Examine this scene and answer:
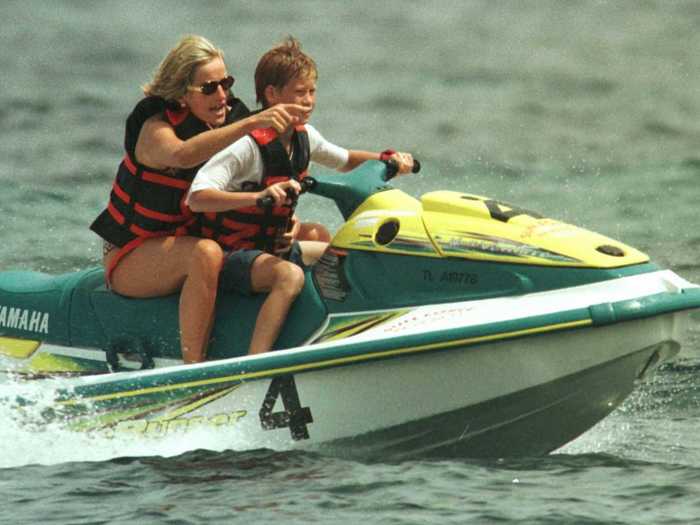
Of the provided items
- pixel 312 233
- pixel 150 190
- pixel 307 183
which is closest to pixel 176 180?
pixel 150 190

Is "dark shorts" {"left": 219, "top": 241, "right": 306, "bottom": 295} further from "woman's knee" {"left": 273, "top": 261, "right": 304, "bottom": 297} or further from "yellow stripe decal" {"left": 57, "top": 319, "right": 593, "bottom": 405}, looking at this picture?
"yellow stripe decal" {"left": 57, "top": 319, "right": 593, "bottom": 405}

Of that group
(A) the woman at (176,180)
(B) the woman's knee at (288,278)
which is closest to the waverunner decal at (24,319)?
(A) the woman at (176,180)

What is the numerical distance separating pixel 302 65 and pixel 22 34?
42.1 feet

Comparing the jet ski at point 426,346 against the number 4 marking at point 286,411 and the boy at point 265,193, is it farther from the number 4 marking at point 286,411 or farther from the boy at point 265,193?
the boy at point 265,193

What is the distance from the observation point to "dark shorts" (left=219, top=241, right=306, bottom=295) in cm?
650

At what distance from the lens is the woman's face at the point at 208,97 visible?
6.46m

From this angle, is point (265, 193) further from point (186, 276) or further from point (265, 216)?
point (186, 276)

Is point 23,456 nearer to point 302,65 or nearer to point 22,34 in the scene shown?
point 302,65

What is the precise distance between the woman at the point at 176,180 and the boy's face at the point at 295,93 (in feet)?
0.43

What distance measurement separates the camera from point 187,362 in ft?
21.6

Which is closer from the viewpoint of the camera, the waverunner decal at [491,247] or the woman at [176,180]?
the waverunner decal at [491,247]

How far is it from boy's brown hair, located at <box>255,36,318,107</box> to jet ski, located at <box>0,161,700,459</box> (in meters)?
0.40

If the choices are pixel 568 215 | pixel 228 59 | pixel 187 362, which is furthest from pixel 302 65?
pixel 228 59

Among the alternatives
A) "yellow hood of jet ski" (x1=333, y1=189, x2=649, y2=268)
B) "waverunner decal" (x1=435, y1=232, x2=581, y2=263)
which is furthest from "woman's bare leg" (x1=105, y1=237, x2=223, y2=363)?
"waverunner decal" (x1=435, y1=232, x2=581, y2=263)
